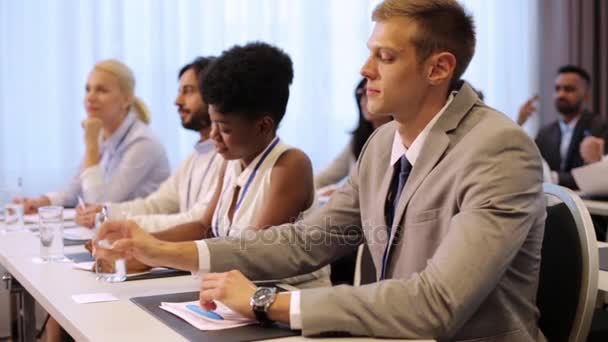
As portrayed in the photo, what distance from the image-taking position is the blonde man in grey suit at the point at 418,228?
4.59ft

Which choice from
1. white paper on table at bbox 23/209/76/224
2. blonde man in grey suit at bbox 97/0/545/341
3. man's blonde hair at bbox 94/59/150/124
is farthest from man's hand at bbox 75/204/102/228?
man's blonde hair at bbox 94/59/150/124

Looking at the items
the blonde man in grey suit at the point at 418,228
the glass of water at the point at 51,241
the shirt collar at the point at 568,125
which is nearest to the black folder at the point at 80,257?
the glass of water at the point at 51,241

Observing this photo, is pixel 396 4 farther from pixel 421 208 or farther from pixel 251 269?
pixel 251 269

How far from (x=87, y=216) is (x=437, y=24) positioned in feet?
5.48

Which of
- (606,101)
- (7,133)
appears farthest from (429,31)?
(606,101)

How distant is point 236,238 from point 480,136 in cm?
64

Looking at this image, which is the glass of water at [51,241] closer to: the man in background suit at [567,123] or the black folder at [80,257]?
the black folder at [80,257]

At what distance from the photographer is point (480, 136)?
1555 mm

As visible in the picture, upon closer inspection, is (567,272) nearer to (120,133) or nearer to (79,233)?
(79,233)

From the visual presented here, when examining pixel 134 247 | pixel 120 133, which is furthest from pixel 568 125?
pixel 134 247

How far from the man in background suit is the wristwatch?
4.36 m

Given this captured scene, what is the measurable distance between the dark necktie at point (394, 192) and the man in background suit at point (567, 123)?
4010 mm

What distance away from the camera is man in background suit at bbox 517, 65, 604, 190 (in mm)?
5766

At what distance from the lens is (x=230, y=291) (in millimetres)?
1502
